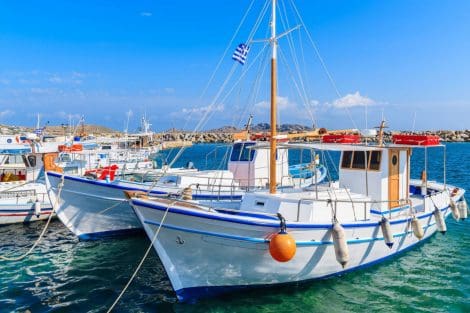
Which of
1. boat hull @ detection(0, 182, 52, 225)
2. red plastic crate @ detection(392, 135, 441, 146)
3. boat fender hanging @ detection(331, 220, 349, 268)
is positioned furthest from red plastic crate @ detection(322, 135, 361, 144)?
boat hull @ detection(0, 182, 52, 225)

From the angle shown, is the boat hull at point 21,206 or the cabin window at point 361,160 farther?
the boat hull at point 21,206

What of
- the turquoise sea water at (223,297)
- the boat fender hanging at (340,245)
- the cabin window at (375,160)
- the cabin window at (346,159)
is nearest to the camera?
the boat fender hanging at (340,245)

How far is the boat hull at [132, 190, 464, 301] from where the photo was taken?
8.77 m

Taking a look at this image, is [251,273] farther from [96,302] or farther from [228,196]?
[228,196]

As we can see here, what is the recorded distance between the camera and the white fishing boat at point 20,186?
1812 centimetres

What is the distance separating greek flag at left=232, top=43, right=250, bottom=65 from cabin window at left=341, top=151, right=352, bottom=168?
5056mm

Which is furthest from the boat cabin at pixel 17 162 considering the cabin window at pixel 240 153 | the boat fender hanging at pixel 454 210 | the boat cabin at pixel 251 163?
the boat fender hanging at pixel 454 210

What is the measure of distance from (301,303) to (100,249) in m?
8.04

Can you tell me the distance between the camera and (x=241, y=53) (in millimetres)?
11727

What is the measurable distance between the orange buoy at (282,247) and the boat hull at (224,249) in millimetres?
435

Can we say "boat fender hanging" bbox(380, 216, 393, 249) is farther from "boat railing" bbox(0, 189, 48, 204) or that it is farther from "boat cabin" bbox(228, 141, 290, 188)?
"boat railing" bbox(0, 189, 48, 204)

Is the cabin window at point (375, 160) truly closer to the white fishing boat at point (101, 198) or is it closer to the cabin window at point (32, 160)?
the white fishing boat at point (101, 198)

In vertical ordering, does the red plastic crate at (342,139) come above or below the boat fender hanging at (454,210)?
above

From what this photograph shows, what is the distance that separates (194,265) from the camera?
920 cm
